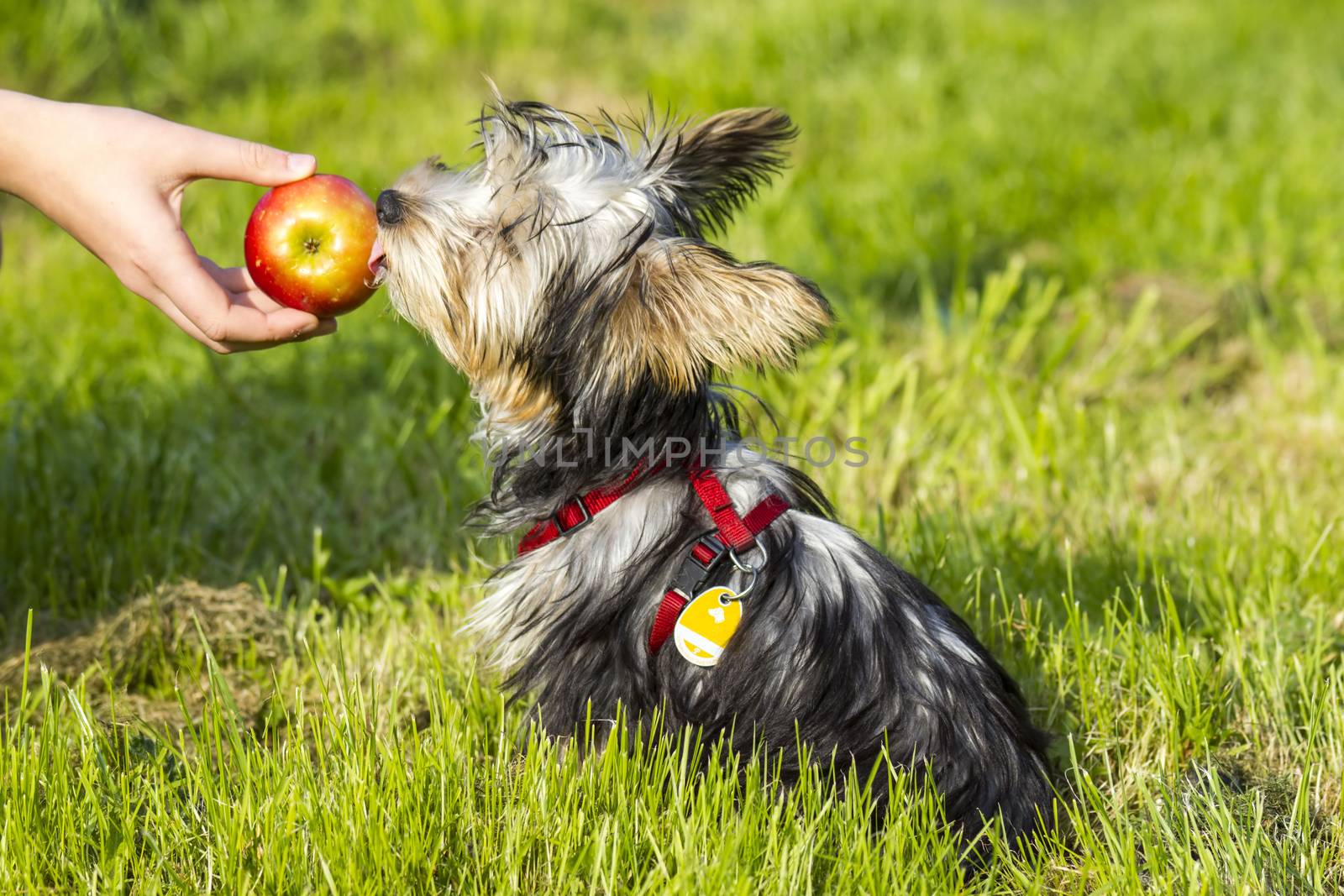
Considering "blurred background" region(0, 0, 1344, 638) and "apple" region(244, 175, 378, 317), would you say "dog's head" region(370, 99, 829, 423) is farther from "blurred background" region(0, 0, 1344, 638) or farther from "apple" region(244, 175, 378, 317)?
"blurred background" region(0, 0, 1344, 638)

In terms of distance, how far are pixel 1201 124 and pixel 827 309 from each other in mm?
7033

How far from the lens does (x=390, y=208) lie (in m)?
2.86

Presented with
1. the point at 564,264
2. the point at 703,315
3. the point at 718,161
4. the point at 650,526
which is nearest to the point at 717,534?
the point at 650,526

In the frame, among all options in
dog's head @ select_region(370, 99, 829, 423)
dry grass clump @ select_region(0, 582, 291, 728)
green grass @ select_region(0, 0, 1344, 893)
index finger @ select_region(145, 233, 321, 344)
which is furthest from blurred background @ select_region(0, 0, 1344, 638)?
index finger @ select_region(145, 233, 321, 344)

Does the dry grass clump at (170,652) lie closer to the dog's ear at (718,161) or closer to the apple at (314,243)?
the apple at (314,243)

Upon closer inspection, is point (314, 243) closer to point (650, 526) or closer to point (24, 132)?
point (24, 132)

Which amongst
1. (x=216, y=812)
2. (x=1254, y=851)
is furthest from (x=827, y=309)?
(x=216, y=812)

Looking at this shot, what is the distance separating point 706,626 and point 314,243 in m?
1.31

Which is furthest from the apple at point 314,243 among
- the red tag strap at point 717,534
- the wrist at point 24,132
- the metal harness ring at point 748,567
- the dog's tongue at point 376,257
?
the metal harness ring at point 748,567

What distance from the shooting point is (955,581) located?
3.71 metres

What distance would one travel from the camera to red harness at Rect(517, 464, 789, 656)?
8.93 ft

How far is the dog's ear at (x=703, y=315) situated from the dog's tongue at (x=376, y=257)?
2.04 ft

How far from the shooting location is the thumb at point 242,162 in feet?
9.68

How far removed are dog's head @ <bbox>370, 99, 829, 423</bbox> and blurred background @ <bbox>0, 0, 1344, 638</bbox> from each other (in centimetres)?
82
